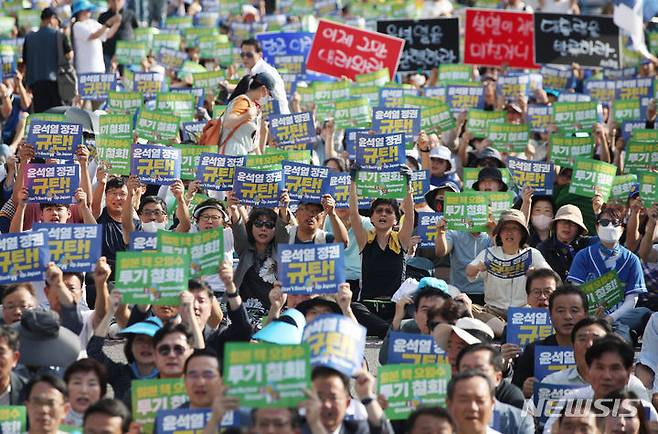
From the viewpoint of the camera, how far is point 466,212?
1188 cm

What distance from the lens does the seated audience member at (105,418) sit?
7355 mm

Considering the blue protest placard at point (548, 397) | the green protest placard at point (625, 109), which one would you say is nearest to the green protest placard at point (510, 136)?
the green protest placard at point (625, 109)

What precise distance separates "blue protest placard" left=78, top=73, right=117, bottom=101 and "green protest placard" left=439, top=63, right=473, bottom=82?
380cm

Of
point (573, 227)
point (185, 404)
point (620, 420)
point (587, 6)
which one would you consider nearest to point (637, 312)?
point (573, 227)

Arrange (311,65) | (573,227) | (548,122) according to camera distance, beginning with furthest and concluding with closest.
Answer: (311,65), (548,122), (573,227)

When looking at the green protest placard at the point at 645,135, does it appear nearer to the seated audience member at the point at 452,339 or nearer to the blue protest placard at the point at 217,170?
the blue protest placard at the point at 217,170

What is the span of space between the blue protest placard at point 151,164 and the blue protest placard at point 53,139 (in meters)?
0.61

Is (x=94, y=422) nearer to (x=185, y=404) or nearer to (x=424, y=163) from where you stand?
(x=185, y=404)

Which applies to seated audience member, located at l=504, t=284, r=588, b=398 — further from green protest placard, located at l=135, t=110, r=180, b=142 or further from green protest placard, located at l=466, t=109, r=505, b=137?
green protest placard, located at l=466, t=109, r=505, b=137

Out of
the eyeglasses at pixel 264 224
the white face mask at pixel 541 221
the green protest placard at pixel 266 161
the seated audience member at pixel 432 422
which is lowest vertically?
the white face mask at pixel 541 221

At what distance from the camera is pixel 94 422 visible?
24.2 ft

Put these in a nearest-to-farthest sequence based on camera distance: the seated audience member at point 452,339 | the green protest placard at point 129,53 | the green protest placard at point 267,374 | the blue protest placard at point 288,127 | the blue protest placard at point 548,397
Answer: the green protest placard at point 267,374, the blue protest placard at point 548,397, the seated audience member at point 452,339, the blue protest placard at point 288,127, the green protest placard at point 129,53

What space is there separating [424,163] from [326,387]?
7166 mm

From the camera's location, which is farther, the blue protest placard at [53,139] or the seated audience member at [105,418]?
the blue protest placard at [53,139]
